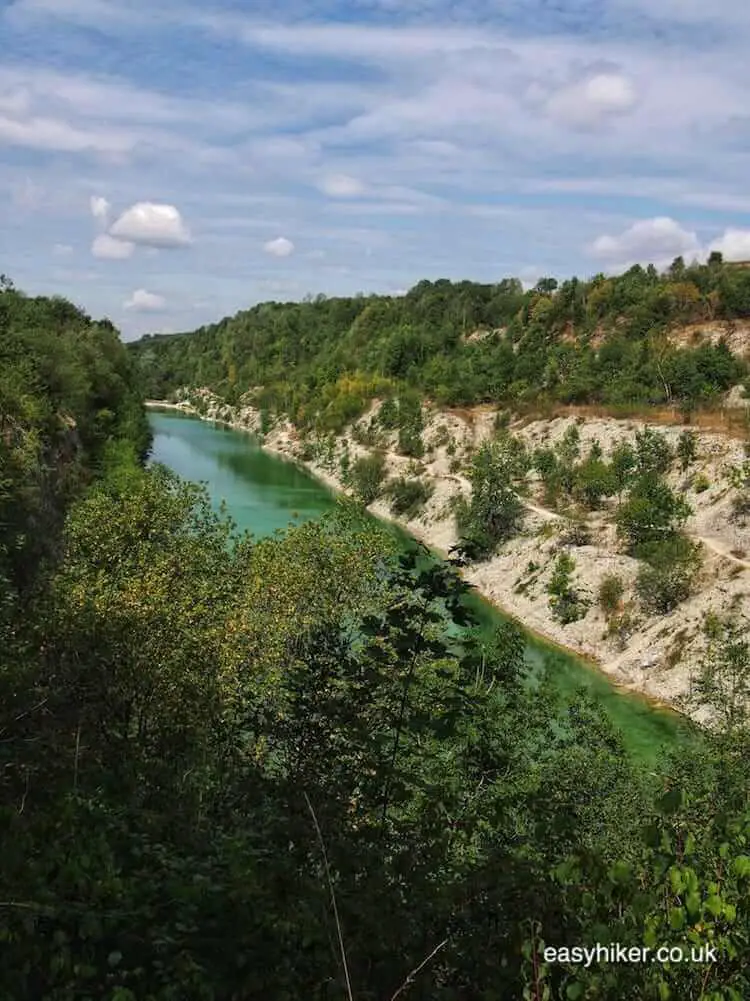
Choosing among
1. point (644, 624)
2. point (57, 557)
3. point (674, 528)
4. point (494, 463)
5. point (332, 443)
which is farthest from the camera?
point (332, 443)

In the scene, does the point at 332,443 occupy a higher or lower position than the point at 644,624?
higher

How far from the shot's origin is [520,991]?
4.68 metres

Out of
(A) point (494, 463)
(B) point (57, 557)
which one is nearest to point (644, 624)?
(A) point (494, 463)

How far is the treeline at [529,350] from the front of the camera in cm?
6638

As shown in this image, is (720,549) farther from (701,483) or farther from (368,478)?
(368,478)

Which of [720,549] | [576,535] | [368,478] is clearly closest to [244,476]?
[368,478]

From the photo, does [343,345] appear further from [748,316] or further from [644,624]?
[644,624]

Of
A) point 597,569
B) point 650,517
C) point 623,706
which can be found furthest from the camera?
point 650,517

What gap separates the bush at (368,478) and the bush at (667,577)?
1387 inches

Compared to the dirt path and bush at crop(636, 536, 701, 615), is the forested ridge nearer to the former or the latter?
bush at crop(636, 536, 701, 615)

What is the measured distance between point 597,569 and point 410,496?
25.6 meters

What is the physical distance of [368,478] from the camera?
234ft

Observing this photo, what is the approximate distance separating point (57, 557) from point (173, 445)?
7930 centimetres

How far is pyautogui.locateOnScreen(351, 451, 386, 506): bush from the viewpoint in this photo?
70.3 meters
